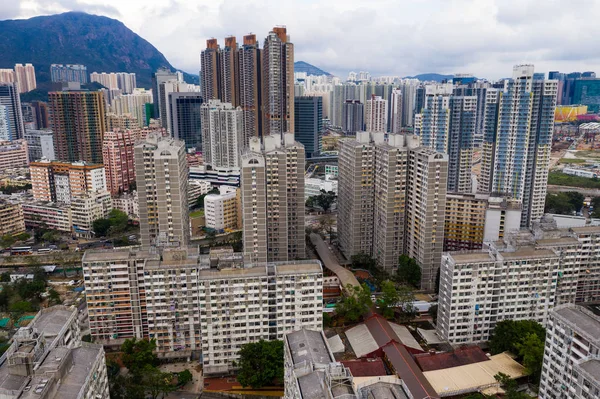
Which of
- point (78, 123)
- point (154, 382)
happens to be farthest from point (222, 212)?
point (78, 123)

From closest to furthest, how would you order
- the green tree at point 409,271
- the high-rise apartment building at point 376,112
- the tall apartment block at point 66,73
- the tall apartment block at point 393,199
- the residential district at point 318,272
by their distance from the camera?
1. the residential district at point 318,272
2. the tall apartment block at point 393,199
3. the green tree at point 409,271
4. the high-rise apartment building at point 376,112
5. the tall apartment block at point 66,73

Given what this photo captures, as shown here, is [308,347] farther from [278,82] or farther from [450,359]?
[278,82]

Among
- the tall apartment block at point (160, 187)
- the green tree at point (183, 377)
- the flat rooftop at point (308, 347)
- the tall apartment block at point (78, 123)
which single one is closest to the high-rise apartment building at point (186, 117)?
the tall apartment block at point (78, 123)

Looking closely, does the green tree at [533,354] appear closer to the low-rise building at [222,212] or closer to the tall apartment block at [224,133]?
the low-rise building at [222,212]

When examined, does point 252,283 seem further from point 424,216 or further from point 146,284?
point 424,216

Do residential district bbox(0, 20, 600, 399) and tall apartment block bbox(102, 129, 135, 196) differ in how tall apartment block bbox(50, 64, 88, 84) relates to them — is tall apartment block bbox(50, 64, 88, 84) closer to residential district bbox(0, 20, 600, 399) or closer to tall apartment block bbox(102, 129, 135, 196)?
residential district bbox(0, 20, 600, 399)

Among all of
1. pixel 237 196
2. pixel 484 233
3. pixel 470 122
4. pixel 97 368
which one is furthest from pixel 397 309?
pixel 470 122

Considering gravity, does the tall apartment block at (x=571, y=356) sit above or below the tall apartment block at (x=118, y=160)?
below

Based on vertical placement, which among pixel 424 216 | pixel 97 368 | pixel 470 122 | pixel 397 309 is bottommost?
pixel 397 309
